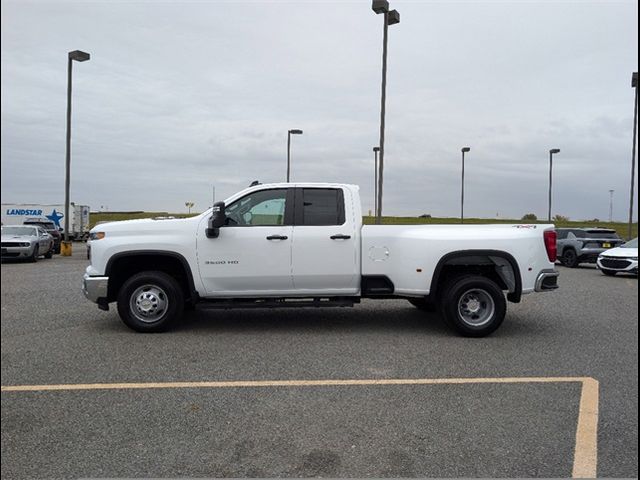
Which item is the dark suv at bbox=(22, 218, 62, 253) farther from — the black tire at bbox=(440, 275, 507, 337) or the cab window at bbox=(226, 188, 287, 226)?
the black tire at bbox=(440, 275, 507, 337)

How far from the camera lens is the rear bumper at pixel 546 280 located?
6.66 meters

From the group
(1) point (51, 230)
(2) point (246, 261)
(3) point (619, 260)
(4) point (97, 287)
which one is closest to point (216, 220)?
(2) point (246, 261)

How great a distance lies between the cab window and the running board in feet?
3.06

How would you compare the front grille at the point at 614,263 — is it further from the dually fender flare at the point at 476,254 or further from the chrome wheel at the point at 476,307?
the chrome wheel at the point at 476,307

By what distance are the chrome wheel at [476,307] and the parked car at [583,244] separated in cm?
1432

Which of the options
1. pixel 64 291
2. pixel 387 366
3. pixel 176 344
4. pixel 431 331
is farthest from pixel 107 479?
pixel 64 291

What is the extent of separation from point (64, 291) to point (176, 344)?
205 inches

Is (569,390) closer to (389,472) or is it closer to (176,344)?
(389,472)

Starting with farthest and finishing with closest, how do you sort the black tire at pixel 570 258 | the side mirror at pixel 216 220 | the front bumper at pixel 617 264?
the black tire at pixel 570 258 → the front bumper at pixel 617 264 → the side mirror at pixel 216 220

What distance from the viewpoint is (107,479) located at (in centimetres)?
242

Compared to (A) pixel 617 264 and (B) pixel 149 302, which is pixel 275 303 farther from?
(A) pixel 617 264

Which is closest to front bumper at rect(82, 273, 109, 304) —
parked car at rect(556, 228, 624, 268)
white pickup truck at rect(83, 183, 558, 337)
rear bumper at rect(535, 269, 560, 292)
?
white pickup truck at rect(83, 183, 558, 337)

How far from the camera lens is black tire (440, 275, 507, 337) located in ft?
21.6

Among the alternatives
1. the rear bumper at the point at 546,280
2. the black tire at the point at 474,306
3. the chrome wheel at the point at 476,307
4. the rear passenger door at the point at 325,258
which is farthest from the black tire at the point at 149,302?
the rear bumper at the point at 546,280
